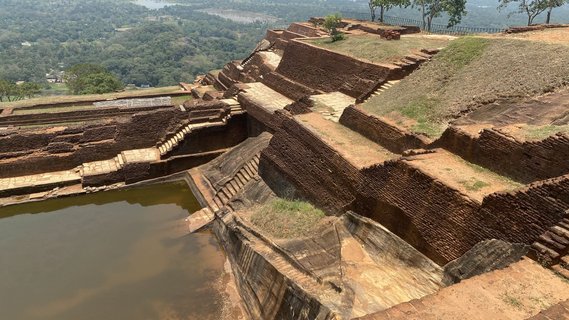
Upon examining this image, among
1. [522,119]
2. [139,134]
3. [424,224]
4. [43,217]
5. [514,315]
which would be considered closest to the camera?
[514,315]

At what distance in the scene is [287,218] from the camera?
1034 cm

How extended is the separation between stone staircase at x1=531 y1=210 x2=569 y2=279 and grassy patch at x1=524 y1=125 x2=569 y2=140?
6.76ft

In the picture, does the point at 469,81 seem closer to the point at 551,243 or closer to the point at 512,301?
the point at 551,243

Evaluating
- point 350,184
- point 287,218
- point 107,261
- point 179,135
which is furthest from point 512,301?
point 179,135

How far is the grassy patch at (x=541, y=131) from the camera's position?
750 centimetres

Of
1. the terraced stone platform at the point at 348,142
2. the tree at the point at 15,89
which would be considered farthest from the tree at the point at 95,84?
the terraced stone platform at the point at 348,142

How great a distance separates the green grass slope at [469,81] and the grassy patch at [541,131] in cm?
194

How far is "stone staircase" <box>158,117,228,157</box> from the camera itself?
15.3 metres

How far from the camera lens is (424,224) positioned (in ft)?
25.4

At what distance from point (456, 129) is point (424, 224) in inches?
90.3

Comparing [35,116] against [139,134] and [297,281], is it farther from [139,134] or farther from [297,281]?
[297,281]

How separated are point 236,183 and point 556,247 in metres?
9.23

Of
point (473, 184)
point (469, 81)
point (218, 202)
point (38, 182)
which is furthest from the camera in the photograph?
point (38, 182)

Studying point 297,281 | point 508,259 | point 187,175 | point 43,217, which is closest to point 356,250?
point 297,281
